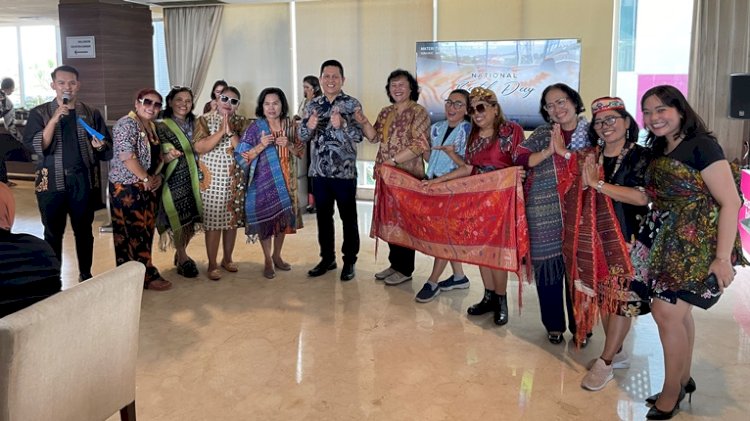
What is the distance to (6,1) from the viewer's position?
8.27 m

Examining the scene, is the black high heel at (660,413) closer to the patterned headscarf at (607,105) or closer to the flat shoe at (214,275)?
the patterned headscarf at (607,105)

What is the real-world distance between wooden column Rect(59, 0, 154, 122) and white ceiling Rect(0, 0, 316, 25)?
0.25 metres

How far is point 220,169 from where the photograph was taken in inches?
176

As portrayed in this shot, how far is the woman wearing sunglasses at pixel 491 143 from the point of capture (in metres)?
3.50

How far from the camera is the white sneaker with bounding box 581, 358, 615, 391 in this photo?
296 centimetres

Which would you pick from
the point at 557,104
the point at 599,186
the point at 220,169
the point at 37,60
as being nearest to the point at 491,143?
the point at 557,104

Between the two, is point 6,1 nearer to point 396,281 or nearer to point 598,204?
point 396,281

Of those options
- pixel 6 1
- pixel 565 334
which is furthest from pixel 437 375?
pixel 6 1

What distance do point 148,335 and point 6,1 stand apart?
21.3 ft

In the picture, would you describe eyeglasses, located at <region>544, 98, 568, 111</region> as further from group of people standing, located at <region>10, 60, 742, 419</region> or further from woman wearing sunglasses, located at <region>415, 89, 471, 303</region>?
woman wearing sunglasses, located at <region>415, 89, 471, 303</region>

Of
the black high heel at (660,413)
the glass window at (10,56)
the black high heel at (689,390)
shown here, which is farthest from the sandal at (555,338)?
the glass window at (10,56)

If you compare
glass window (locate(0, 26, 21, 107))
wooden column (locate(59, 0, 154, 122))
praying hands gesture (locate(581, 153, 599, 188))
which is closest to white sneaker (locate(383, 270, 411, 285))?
praying hands gesture (locate(581, 153, 599, 188))

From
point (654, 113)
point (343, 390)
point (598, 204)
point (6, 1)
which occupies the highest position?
point (6, 1)

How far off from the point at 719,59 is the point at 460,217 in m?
3.66
